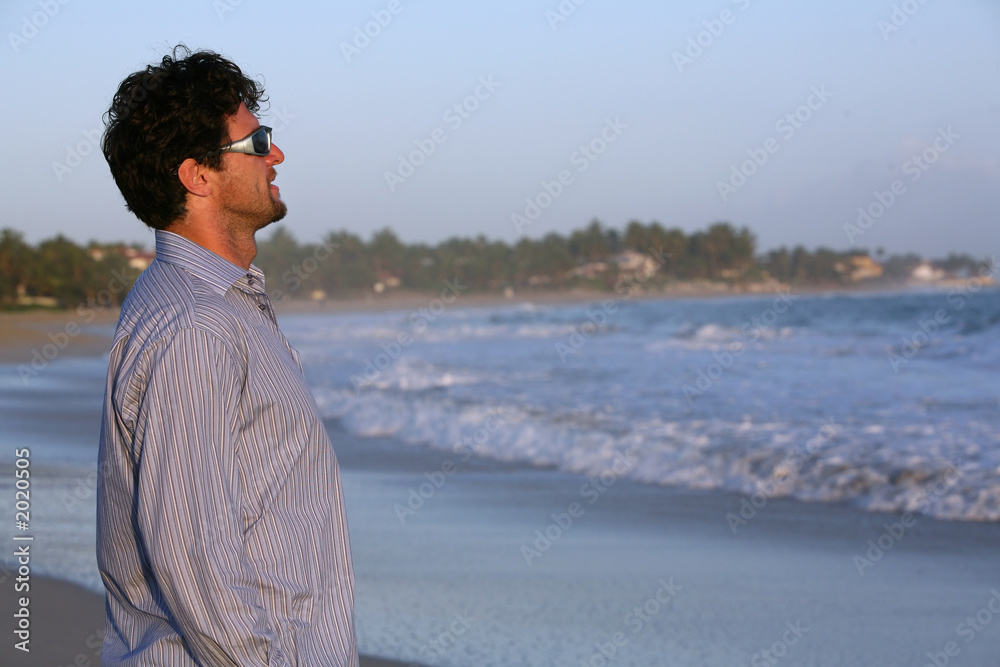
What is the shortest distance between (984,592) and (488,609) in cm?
215

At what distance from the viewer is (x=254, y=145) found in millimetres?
1447

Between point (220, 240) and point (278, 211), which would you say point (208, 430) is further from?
point (278, 211)

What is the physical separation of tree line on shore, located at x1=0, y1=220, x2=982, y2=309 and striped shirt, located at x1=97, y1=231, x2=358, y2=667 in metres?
67.3

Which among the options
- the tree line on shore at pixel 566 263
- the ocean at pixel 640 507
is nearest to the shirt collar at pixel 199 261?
the ocean at pixel 640 507

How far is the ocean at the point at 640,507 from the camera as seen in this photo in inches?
152

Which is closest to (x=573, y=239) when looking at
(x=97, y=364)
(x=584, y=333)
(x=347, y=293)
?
(x=347, y=293)

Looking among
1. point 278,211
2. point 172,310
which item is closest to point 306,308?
point 278,211

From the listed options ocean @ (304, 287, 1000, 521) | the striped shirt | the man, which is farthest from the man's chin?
ocean @ (304, 287, 1000, 521)

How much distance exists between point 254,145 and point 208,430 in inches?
18.1

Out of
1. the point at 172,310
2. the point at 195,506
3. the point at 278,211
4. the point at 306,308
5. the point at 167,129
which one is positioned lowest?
the point at 306,308

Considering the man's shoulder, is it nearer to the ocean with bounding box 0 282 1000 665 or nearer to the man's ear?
the man's ear

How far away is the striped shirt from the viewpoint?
1.19 meters

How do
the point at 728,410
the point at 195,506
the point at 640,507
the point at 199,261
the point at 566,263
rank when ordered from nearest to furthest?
the point at 195,506
the point at 199,261
the point at 640,507
the point at 728,410
the point at 566,263

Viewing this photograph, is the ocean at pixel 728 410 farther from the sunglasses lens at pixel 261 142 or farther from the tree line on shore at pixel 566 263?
the tree line on shore at pixel 566 263
